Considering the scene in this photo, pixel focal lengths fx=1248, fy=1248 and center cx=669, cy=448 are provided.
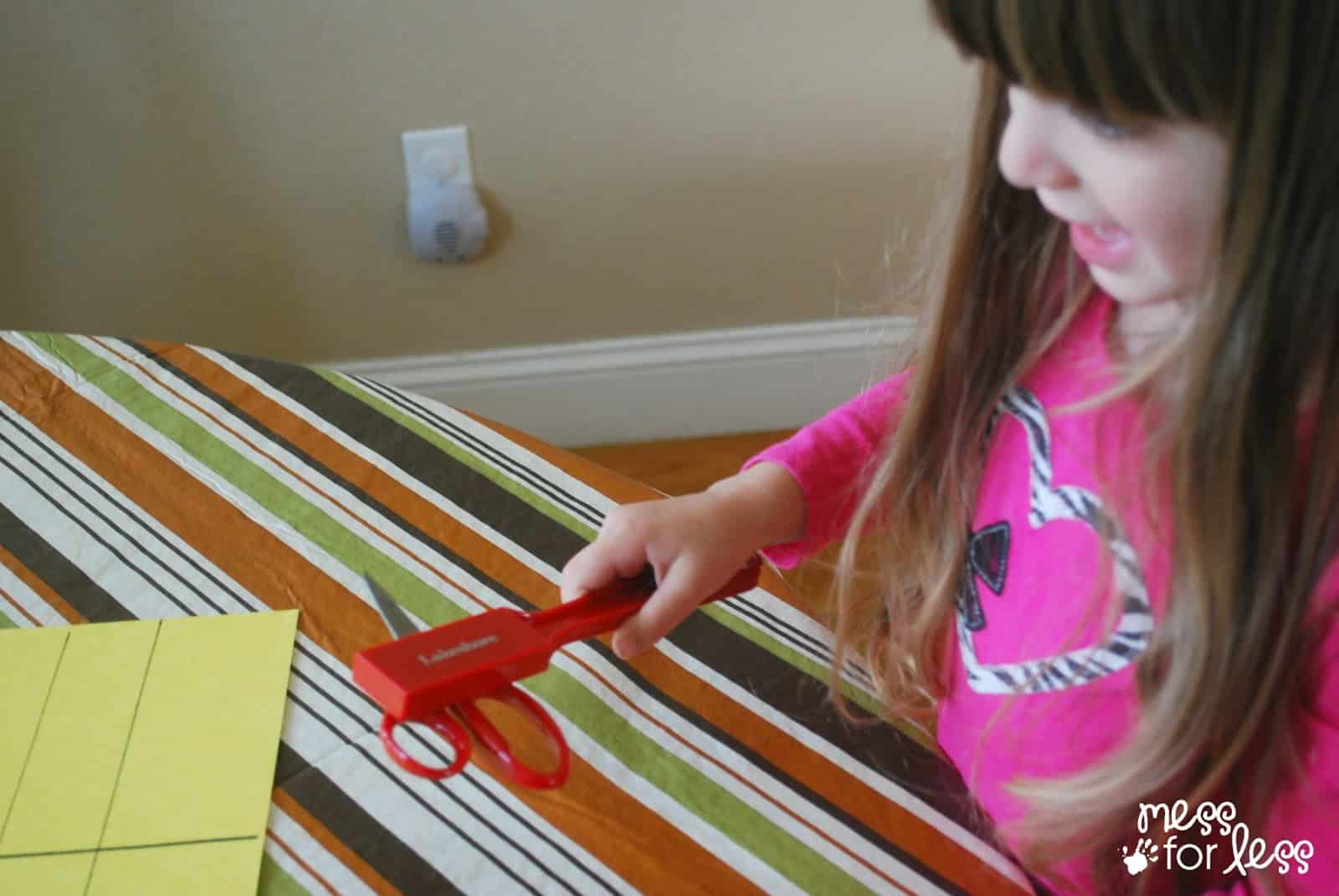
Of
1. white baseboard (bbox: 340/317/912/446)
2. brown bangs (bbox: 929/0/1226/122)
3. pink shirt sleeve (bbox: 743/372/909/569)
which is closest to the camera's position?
brown bangs (bbox: 929/0/1226/122)

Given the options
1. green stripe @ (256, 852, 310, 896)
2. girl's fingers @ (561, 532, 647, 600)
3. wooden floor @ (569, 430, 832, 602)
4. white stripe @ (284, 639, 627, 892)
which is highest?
girl's fingers @ (561, 532, 647, 600)

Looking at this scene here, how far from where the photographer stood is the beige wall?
4.24 feet

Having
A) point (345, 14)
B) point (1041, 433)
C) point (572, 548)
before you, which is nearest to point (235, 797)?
point (572, 548)

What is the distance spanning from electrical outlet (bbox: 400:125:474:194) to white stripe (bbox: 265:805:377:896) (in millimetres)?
946

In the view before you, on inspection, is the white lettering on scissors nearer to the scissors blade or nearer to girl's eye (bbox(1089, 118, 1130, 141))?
the scissors blade

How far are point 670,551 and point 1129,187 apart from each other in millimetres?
276

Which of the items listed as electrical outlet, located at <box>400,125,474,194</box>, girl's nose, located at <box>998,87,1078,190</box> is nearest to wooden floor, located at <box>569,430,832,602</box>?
electrical outlet, located at <box>400,125,474,194</box>

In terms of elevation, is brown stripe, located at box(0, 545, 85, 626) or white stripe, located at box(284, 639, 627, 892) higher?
brown stripe, located at box(0, 545, 85, 626)

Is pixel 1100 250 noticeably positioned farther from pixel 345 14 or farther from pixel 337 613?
pixel 345 14

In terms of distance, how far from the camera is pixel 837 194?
143 centimetres

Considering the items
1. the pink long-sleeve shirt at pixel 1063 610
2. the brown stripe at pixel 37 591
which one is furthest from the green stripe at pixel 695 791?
the brown stripe at pixel 37 591

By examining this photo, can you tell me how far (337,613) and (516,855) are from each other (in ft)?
0.57

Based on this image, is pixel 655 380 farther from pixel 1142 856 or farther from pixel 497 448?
A: pixel 1142 856

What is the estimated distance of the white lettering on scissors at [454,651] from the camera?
1.58 feet
